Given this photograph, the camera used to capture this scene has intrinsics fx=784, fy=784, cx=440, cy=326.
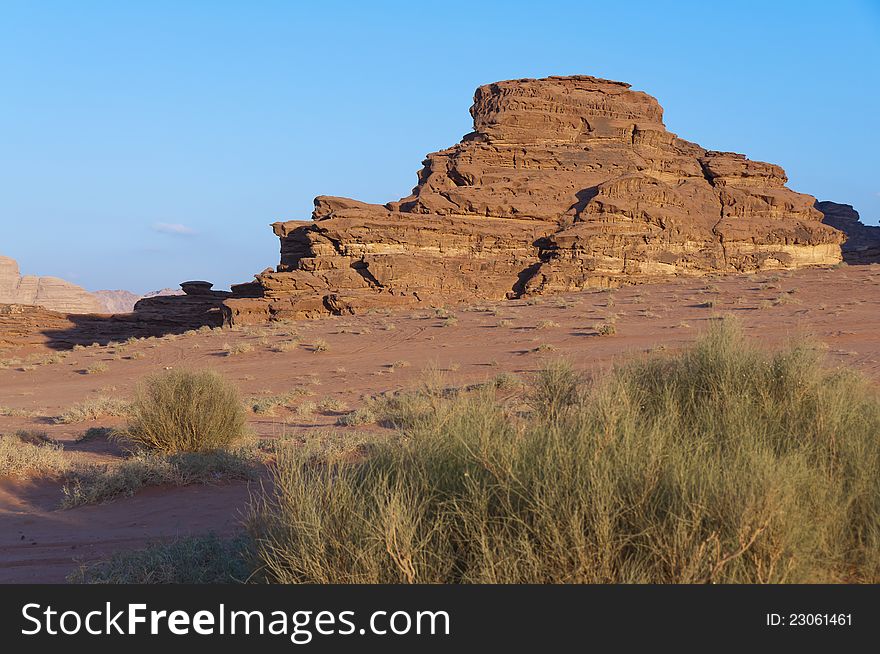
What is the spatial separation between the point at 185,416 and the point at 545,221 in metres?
42.0

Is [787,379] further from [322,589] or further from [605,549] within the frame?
[322,589]

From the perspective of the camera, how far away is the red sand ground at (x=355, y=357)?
7215 millimetres

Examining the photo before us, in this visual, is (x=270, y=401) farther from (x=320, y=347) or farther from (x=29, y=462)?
(x=320, y=347)

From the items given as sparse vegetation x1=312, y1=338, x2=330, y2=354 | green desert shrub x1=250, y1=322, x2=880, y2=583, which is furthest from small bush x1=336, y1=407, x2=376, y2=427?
sparse vegetation x1=312, y1=338, x2=330, y2=354

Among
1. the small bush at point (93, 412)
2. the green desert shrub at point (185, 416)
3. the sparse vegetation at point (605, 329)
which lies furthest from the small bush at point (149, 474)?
the sparse vegetation at point (605, 329)

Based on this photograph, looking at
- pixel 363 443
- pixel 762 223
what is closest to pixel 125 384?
pixel 363 443

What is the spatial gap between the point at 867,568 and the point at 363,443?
621 centimetres

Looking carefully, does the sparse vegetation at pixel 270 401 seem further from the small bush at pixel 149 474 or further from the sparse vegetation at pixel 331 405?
the small bush at pixel 149 474

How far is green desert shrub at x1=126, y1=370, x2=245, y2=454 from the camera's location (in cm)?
1032

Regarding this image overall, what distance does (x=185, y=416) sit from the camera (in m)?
10.4

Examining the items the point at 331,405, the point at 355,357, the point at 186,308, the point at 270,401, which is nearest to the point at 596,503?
the point at 331,405

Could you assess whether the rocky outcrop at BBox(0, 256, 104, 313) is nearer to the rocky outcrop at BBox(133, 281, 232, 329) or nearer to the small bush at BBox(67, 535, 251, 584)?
the rocky outcrop at BBox(133, 281, 232, 329)

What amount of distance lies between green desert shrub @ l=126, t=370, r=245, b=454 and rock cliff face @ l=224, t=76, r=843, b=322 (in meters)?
30.1

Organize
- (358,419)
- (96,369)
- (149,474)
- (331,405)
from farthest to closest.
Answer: (96,369) < (331,405) < (358,419) < (149,474)
